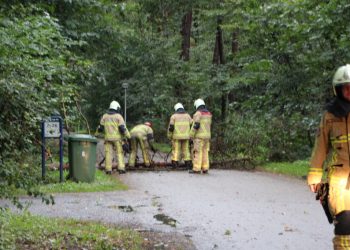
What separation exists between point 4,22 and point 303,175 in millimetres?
9931

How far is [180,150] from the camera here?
17703 millimetres

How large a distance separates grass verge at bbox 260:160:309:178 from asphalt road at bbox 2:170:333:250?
4.65 ft

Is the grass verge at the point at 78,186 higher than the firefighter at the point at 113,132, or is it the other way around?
the firefighter at the point at 113,132

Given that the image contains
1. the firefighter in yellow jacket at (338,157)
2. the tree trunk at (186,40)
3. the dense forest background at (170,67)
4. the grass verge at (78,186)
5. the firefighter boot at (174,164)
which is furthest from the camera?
the tree trunk at (186,40)

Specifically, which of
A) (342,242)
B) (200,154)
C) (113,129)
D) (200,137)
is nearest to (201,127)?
(200,137)

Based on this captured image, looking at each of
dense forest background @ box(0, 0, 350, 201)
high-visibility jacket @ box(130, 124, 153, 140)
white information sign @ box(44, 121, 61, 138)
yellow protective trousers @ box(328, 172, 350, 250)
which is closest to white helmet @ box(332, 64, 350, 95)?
yellow protective trousers @ box(328, 172, 350, 250)

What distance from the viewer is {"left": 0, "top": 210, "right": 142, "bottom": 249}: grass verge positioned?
680 cm

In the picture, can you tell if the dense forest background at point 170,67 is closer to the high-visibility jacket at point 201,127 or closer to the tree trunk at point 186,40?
the tree trunk at point 186,40

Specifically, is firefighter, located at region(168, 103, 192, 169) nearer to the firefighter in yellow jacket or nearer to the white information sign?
the white information sign

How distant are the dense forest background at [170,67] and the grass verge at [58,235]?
3.07 ft

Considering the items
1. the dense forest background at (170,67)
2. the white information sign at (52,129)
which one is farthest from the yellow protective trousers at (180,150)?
the white information sign at (52,129)

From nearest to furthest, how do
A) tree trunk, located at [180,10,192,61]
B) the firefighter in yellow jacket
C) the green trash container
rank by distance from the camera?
1. the firefighter in yellow jacket
2. the green trash container
3. tree trunk, located at [180,10,192,61]

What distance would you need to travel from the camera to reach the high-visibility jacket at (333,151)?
5227 mm

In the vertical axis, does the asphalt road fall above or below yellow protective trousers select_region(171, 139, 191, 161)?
below
